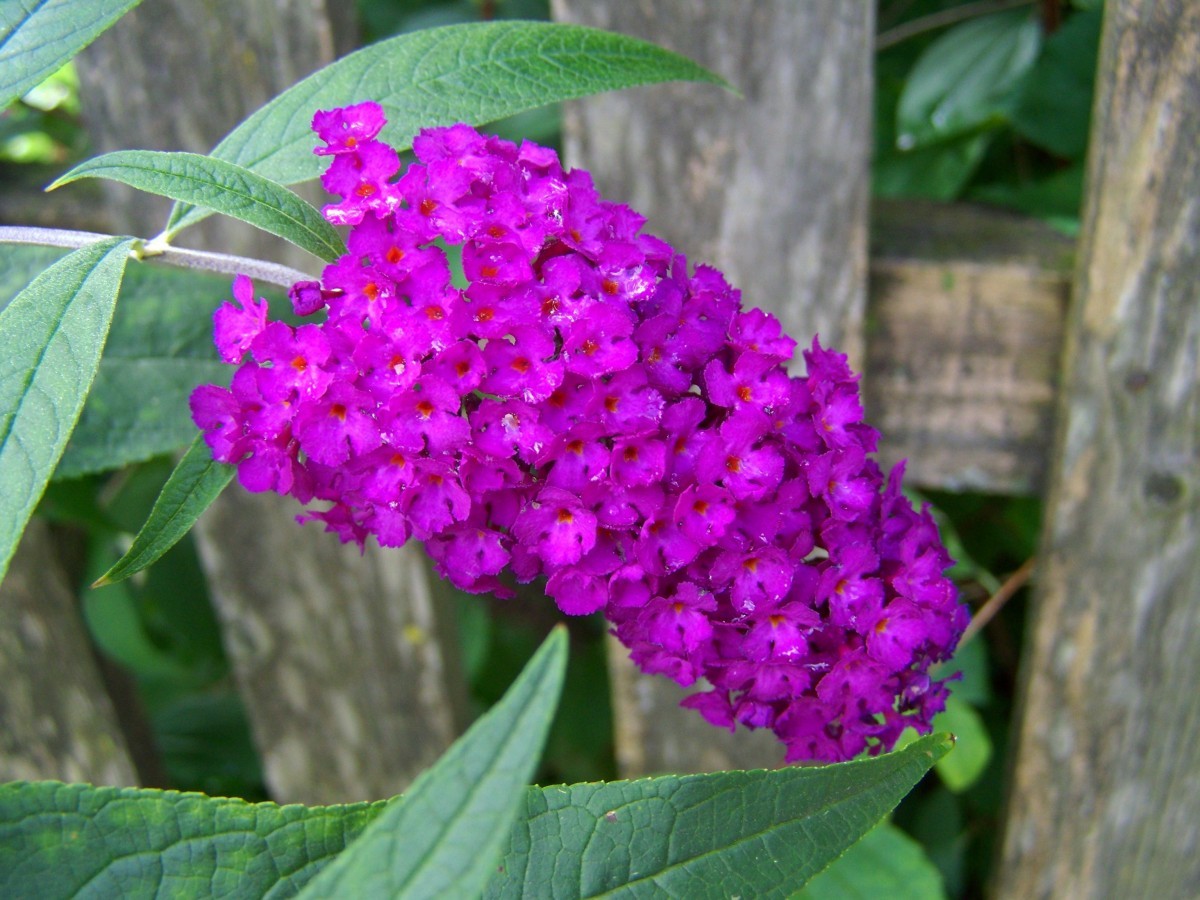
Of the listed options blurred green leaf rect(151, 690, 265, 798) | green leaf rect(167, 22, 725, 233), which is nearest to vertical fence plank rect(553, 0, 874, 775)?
green leaf rect(167, 22, 725, 233)

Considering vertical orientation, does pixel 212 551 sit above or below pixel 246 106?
below

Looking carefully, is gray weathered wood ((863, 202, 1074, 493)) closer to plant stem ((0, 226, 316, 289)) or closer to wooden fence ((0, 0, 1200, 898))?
wooden fence ((0, 0, 1200, 898))

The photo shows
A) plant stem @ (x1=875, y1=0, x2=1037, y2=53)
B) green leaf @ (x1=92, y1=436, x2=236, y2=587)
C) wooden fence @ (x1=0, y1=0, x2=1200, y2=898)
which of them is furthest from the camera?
plant stem @ (x1=875, y1=0, x2=1037, y2=53)

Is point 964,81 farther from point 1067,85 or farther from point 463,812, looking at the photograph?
point 463,812

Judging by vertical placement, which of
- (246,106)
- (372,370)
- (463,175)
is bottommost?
(372,370)

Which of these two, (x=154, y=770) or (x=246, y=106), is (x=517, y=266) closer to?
(x=246, y=106)

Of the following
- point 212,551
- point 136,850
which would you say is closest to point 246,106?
point 212,551

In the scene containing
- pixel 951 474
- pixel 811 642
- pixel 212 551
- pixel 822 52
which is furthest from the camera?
pixel 212 551
